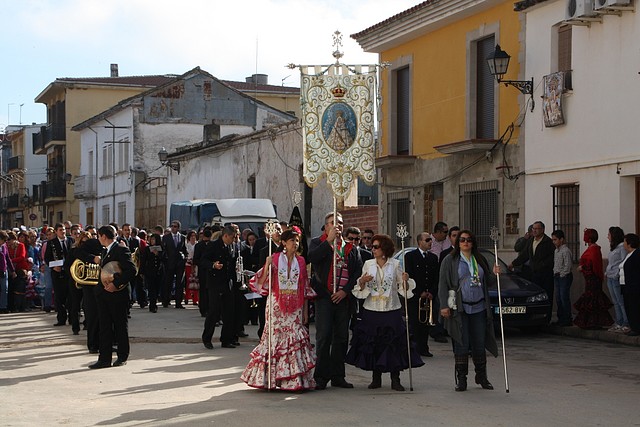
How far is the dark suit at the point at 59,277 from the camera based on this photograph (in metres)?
19.7

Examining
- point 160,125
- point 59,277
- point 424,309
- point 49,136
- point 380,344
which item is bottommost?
point 380,344

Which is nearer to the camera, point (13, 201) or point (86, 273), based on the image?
point (86, 273)

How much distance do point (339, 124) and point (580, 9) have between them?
7036mm

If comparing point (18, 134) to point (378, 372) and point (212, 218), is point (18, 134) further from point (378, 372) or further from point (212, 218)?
point (378, 372)

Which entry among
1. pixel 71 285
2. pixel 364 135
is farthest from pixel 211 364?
pixel 71 285

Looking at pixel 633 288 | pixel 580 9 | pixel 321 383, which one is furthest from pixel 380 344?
pixel 580 9


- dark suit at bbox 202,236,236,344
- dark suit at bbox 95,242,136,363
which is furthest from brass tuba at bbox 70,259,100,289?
dark suit at bbox 202,236,236,344

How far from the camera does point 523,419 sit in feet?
31.9

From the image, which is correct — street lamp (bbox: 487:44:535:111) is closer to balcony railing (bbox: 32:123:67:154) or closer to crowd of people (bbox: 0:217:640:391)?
crowd of people (bbox: 0:217:640:391)

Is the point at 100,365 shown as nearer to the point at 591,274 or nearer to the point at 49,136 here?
the point at 591,274

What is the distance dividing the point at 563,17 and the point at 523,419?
41.6 ft

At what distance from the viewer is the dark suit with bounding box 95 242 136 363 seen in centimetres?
1367

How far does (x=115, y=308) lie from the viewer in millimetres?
13773

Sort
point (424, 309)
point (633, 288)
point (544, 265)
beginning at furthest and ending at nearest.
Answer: point (544, 265) < point (633, 288) < point (424, 309)
